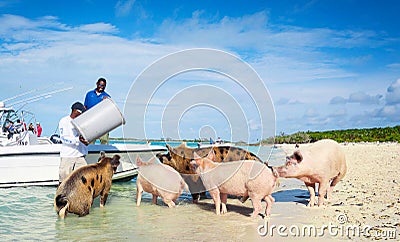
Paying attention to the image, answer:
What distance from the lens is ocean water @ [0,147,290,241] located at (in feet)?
21.8

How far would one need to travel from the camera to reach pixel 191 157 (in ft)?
31.0

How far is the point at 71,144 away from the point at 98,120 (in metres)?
0.89

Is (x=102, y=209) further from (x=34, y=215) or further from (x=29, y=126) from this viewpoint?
(x=29, y=126)

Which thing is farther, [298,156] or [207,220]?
[298,156]

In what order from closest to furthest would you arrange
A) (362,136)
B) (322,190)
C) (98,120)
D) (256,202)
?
(256,202) → (98,120) → (322,190) → (362,136)

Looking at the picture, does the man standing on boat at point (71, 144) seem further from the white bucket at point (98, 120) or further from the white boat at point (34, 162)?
the white boat at point (34, 162)

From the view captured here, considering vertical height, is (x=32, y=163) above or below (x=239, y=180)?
below

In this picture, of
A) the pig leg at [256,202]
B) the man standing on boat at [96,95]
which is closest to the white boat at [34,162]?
the man standing on boat at [96,95]

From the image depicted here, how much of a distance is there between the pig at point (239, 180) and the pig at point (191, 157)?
105 centimetres

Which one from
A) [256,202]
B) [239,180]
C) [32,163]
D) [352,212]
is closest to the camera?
[256,202]

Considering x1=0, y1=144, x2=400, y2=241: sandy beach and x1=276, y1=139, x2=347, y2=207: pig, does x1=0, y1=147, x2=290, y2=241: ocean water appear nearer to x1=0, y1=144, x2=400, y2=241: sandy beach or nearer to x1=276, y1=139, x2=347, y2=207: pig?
x1=0, y1=144, x2=400, y2=241: sandy beach

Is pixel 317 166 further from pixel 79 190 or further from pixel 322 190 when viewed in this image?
pixel 79 190

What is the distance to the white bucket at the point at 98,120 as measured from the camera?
8.19 meters

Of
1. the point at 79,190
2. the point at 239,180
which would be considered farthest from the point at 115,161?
the point at 239,180
